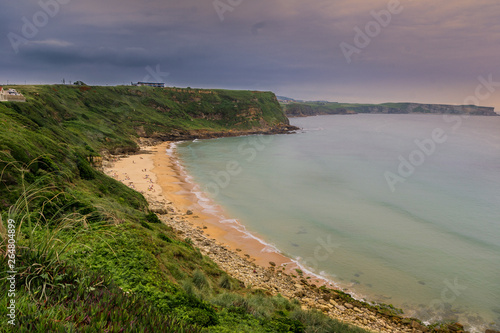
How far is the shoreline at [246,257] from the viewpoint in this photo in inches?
598

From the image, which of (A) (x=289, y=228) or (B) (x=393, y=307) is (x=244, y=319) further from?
(A) (x=289, y=228)

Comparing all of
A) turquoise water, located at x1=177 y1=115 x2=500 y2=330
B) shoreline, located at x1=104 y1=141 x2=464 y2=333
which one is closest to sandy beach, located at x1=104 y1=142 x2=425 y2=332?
shoreline, located at x1=104 y1=141 x2=464 y2=333

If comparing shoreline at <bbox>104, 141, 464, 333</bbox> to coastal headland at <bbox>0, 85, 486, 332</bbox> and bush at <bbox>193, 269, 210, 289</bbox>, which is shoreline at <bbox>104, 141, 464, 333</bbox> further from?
bush at <bbox>193, 269, 210, 289</bbox>

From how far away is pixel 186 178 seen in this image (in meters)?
45.7

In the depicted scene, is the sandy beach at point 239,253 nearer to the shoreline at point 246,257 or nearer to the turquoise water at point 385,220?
the shoreline at point 246,257

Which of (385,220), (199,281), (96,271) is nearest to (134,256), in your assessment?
(96,271)

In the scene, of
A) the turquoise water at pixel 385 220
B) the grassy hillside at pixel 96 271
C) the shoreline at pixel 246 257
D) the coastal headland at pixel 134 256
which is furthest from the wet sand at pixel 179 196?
the grassy hillside at pixel 96 271

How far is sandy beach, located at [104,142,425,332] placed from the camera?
15266 mm

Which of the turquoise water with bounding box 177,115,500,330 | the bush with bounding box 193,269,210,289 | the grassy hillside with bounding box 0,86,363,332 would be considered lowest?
the turquoise water with bounding box 177,115,500,330

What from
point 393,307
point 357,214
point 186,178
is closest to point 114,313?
point 393,307

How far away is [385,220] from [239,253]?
19053 millimetres

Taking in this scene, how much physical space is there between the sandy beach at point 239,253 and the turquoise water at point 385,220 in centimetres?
207

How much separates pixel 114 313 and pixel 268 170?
51.6 metres

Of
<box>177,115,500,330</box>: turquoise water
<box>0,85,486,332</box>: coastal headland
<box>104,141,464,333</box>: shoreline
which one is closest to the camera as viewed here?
<box>0,85,486,332</box>: coastal headland
